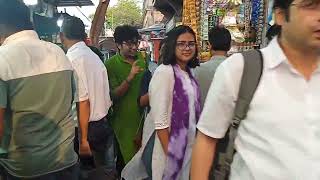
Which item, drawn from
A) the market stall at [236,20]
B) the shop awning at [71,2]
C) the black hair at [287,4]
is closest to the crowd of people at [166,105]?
the black hair at [287,4]

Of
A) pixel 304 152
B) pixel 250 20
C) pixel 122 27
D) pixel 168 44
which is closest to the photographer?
pixel 304 152

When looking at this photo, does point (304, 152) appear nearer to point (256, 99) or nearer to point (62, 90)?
point (256, 99)

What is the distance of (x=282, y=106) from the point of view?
4.87 feet

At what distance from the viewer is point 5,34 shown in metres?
2.52

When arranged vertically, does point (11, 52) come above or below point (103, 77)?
above

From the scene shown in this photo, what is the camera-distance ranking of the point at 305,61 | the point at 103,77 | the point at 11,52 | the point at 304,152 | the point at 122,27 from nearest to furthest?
the point at 304,152 → the point at 305,61 → the point at 11,52 → the point at 103,77 → the point at 122,27

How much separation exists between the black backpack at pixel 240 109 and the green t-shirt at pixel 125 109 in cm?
268

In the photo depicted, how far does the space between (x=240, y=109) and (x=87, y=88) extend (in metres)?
2.33

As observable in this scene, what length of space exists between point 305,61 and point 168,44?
5.91 ft

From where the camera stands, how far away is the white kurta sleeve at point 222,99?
1547 mm

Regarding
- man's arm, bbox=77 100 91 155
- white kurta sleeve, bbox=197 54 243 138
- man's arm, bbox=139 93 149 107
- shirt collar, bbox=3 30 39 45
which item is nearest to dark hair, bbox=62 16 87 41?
man's arm, bbox=77 100 91 155

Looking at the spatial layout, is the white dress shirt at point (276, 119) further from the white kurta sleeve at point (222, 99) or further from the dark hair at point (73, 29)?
the dark hair at point (73, 29)

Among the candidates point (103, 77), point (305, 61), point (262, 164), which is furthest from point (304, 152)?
point (103, 77)

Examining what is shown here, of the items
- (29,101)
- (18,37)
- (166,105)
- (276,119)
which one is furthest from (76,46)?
(276,119)
